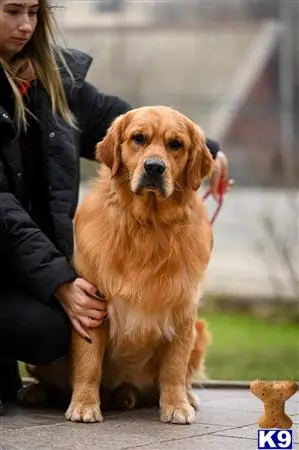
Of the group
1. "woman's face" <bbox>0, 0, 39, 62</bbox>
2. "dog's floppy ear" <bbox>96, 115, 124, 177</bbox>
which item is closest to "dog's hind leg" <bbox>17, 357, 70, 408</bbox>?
"dog's floppy ear" <bbox>96, 115, 124, 177</bbox>

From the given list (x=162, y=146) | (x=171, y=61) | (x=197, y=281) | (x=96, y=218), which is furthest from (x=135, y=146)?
(x=171, y=61)

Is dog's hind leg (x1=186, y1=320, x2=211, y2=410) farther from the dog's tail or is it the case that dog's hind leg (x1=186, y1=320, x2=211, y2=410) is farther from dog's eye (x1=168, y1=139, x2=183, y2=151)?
dog's eye (x1=168, y1=139, x2=183, y2=151)

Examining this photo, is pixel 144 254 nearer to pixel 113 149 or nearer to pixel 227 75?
pixel 113 149

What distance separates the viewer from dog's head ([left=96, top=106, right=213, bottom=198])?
151 inches

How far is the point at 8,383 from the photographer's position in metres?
4.52

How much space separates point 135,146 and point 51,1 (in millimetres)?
944

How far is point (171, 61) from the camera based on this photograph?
20.2 metres

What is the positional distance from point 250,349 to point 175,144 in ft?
19.2

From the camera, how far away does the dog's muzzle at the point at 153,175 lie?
12.4 feet

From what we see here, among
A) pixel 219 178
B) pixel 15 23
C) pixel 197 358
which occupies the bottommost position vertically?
pixel 197 358

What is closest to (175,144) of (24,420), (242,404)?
(24,420)

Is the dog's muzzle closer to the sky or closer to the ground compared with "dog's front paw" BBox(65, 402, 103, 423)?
closer to the sky

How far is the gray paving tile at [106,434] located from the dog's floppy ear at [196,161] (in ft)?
3.04

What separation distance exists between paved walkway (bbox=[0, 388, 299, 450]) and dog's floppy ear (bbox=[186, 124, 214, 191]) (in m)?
0.93
